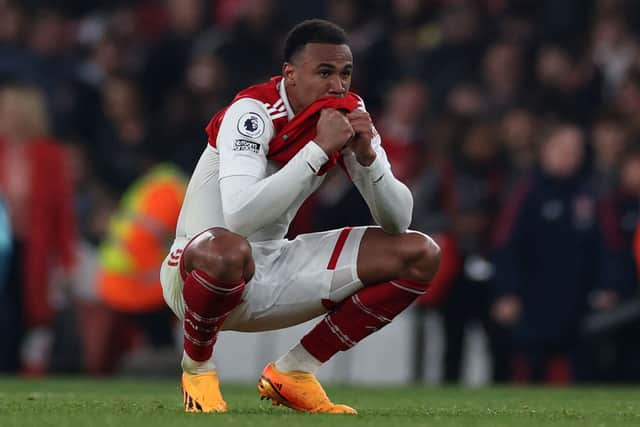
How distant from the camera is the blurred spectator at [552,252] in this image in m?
10.4

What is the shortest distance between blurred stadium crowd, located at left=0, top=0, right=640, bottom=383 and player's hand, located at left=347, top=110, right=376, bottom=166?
191 inches

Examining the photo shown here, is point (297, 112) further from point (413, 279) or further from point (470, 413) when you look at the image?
point (470, 413)

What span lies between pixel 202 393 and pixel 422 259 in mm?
970

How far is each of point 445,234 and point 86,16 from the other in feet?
18.1

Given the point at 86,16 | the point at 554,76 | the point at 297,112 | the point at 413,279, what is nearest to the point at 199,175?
the point at 297,112

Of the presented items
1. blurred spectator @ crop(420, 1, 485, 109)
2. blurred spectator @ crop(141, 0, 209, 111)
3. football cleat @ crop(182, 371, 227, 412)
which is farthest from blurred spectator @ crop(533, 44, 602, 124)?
football cleat @ crop(182, 371, 227, 412)

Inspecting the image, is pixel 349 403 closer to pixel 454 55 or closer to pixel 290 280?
pixel 290 280

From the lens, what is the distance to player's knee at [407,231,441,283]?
19.1 feet

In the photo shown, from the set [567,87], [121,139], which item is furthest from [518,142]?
[121,139]

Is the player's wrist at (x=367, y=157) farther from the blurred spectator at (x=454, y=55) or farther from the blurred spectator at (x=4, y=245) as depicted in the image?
the blurred spectator at (x=454, y=55)

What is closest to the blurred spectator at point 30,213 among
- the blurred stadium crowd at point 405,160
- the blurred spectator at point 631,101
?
the blurred stadium crowd at point 405,160

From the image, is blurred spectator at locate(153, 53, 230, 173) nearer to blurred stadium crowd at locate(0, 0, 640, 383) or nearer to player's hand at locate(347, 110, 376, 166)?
blurred stadium crowd at locate(0, 0, 640, 383)

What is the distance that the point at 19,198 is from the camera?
11070mm

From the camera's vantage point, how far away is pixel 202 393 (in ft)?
18.9
